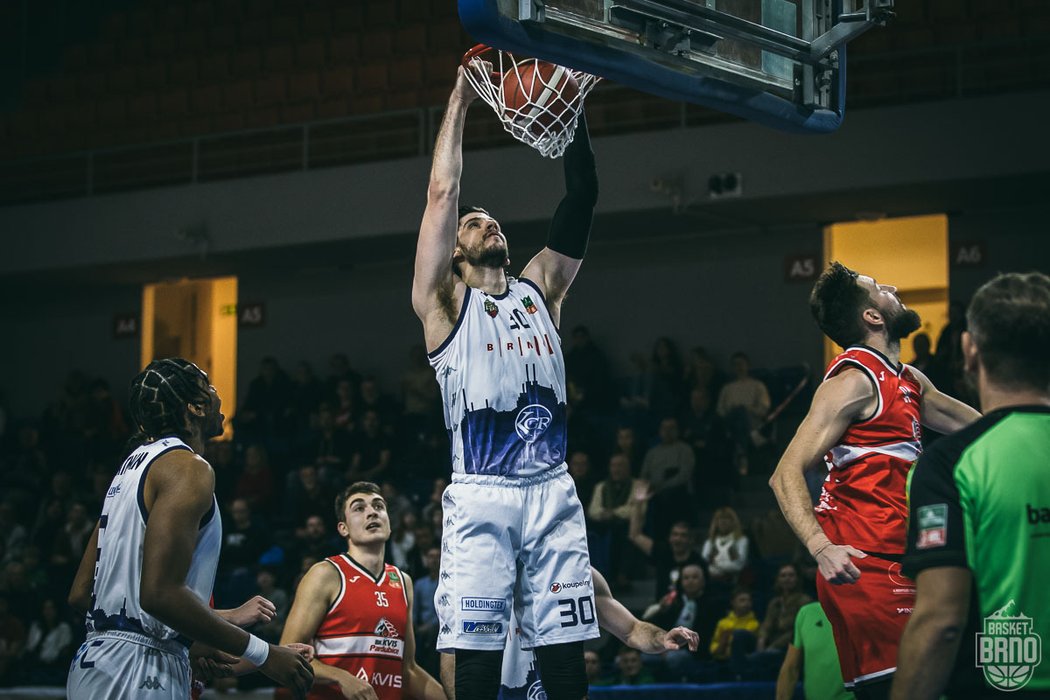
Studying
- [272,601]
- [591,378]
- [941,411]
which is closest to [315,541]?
[272,601]

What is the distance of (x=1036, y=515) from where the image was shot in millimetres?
3047

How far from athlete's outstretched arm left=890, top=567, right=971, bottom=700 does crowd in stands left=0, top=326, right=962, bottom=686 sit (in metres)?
7.59

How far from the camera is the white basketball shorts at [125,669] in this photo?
4.49m

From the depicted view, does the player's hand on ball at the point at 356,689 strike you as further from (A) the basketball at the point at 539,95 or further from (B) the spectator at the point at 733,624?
(B) the spectator at the point at 733,624

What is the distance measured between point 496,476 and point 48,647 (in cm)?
1089

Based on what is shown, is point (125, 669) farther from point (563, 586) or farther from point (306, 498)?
point (306, 498)

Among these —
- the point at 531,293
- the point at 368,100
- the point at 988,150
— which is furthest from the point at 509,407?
the point at 368,100

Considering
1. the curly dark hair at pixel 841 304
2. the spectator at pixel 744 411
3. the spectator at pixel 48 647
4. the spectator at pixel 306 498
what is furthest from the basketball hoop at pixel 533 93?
the spectator at pixel 48 647

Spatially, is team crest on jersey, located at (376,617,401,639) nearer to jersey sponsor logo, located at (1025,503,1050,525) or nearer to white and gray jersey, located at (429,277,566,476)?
white and gray jersey, located at (429,277,566,476)

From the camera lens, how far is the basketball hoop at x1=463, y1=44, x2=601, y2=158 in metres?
5.57

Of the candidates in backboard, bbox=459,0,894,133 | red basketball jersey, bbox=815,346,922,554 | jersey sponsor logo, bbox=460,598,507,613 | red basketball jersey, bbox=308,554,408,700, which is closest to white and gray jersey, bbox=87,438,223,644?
jersey sponsor logo, bbox=460,598,507,613

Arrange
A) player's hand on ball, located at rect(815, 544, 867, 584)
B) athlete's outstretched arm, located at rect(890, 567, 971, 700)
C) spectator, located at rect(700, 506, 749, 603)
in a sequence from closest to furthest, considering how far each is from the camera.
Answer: athlete's outstretched arm, located at rect(890, 567, 971, 700) → player's hand on ball, located at rect(815, 544, 867, 584) → spectator, located at rect(700, 506, 749, 603)

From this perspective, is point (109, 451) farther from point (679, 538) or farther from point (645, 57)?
point (645, 57)

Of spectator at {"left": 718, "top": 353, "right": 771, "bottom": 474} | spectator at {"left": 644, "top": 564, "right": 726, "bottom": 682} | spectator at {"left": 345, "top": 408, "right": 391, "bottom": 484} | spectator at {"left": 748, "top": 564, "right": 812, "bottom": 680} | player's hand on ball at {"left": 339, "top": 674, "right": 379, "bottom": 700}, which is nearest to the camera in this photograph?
player's hand on ball at {"left": 339, "top": 674, "right": 379, "bottom": 700}
